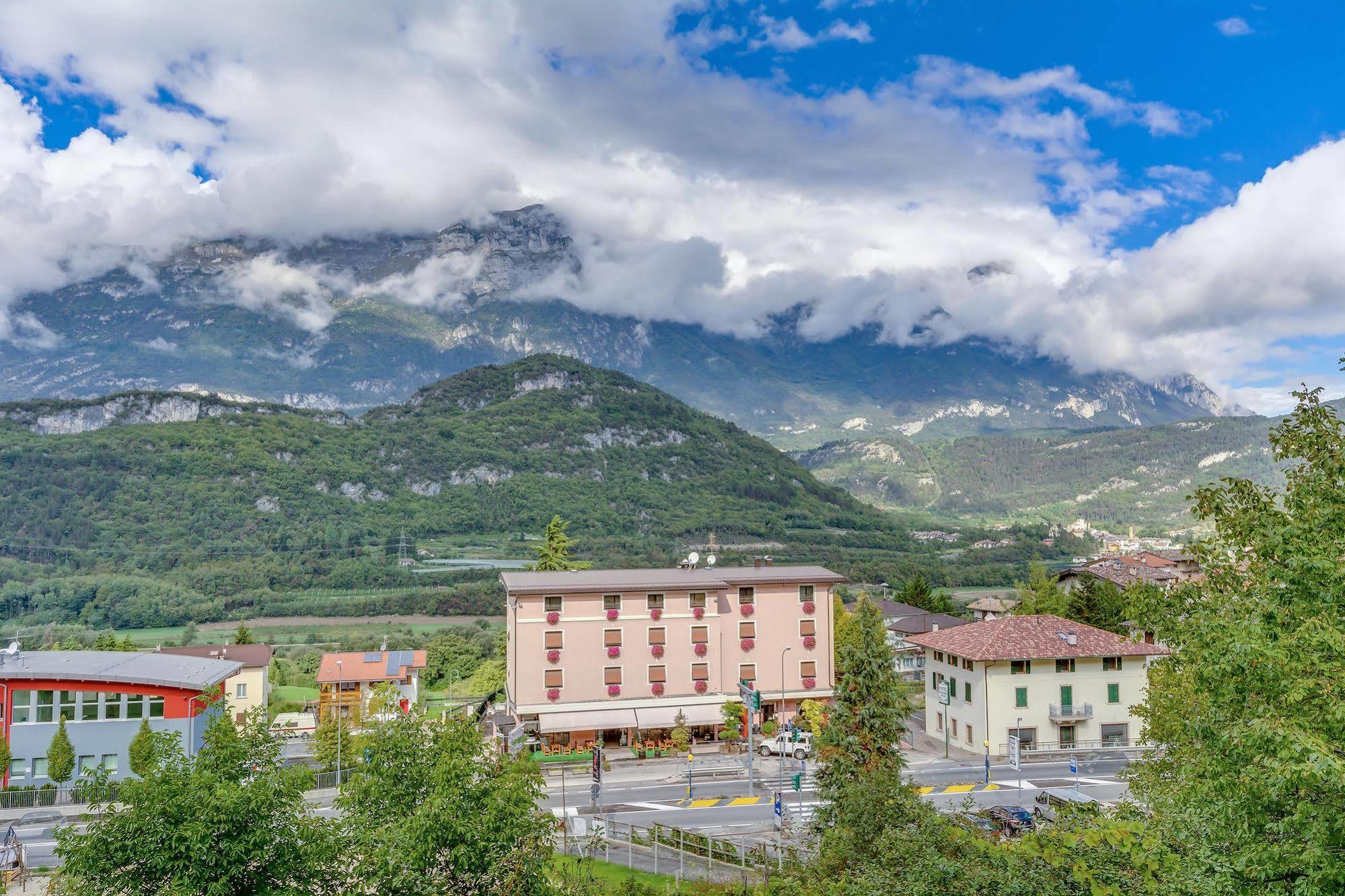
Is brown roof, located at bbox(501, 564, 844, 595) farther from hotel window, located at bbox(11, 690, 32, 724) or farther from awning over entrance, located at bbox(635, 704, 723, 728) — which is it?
hotel window, located at bbox(11, 690, 32, 724)

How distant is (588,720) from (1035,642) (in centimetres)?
2550

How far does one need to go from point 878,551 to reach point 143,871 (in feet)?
585

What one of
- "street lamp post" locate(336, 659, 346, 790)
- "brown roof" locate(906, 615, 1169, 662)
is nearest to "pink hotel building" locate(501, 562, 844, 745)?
"brown roof" locate(906, 615, 1169, 662)

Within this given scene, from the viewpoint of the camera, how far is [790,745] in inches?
1948

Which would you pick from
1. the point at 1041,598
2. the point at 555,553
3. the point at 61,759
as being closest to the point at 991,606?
the point at 1041,598

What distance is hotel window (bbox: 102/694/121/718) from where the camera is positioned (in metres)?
46.3

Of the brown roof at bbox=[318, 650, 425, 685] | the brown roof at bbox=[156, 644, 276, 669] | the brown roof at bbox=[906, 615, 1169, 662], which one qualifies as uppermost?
the brown roof at bbox=[906, 615, 1169, 662]

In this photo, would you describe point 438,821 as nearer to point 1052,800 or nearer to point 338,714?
point 1052,800

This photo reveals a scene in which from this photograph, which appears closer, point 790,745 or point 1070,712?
point 790,745

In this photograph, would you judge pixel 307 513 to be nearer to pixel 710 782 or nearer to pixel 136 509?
pixel 136 509

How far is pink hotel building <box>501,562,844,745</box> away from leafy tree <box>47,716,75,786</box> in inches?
851

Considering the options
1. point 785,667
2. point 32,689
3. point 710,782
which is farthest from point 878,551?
point 32,689

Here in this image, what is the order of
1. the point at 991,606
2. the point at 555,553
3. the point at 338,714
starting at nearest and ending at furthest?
the point at 338,714
the point at 555,553
the point at 991,606

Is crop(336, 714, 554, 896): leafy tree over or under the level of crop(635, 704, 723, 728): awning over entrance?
over
